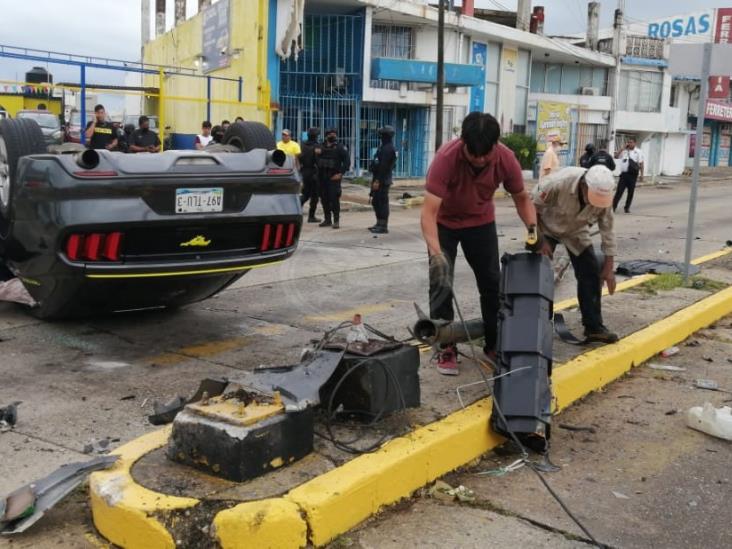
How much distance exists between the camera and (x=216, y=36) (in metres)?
25.0

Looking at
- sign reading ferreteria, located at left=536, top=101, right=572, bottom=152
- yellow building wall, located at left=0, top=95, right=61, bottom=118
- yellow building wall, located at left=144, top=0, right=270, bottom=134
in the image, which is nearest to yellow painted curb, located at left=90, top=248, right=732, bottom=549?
yellow building wall, located at left=144, top=0, right=270, bottom=134

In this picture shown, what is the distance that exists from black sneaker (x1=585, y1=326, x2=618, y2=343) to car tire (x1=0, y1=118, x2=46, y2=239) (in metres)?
3.95

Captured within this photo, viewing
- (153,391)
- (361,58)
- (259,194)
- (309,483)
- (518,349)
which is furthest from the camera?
(361,58)

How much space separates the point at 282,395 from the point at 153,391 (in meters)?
1.58

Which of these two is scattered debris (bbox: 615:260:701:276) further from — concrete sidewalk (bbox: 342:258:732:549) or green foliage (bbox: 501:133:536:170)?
green foliage (bbox: 501:133:536:170)

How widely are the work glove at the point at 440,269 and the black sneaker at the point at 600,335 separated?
168 cm

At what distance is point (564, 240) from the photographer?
549 centimetres

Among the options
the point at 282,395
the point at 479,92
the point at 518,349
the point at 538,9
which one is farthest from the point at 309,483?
the point at 538,9

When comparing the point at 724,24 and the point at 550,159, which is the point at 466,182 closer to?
the point at 550,159

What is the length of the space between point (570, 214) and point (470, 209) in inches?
38.2

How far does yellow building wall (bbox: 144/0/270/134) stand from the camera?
842 inches

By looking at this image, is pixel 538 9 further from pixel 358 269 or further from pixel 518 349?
pixel 518 349

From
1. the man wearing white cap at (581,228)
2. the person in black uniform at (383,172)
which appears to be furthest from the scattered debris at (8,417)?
the person in black uniform at (383,172)

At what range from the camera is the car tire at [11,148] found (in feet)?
17.1
